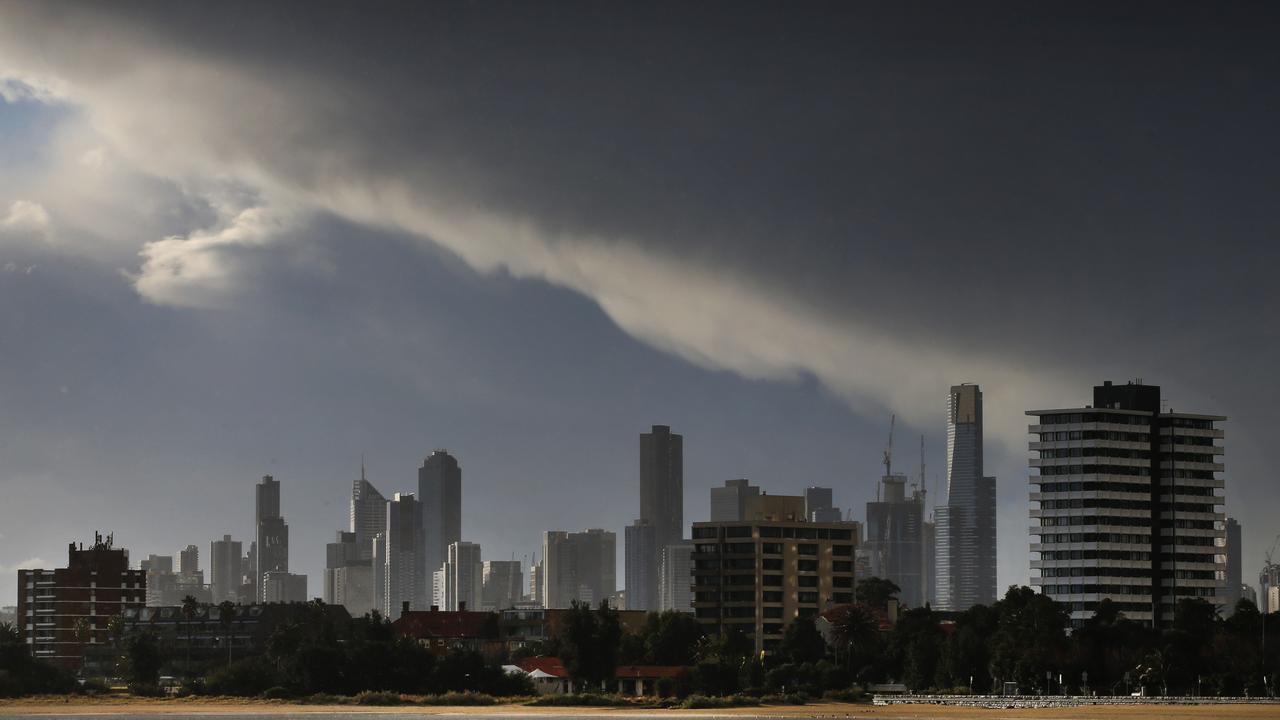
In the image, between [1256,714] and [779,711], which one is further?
[779,711]

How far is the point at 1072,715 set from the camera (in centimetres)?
18112

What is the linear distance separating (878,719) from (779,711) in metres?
20.1

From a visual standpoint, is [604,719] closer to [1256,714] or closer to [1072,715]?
[1072,715]

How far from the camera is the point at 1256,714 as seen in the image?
18475 cm

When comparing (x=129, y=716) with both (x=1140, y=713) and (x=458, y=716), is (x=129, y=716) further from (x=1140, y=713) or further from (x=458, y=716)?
(x=1140, y=713)

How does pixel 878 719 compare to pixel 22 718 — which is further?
pixel 22 718

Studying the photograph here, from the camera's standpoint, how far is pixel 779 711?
198 metres

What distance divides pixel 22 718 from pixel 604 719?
Answer: 191 ft

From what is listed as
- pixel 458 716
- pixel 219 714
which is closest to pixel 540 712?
Answer: pixel 458 716

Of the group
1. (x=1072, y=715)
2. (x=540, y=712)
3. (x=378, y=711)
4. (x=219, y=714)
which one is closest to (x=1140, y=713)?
(x=1072, y=715)

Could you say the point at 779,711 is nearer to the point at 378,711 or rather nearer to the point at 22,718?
the point at 378,711

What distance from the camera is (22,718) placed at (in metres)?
195

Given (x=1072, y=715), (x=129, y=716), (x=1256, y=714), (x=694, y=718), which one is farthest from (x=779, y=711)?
(x=129, y=716)

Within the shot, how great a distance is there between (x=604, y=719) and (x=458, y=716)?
14.2 metres
